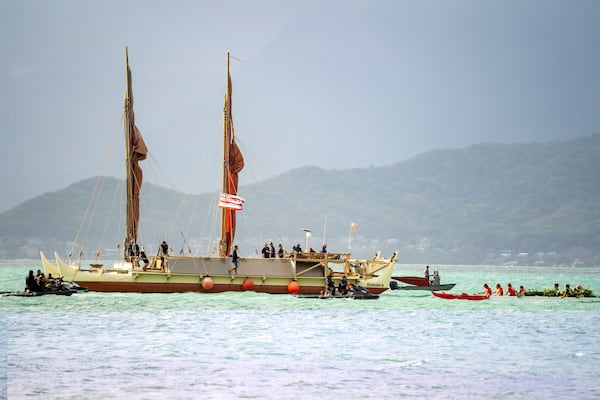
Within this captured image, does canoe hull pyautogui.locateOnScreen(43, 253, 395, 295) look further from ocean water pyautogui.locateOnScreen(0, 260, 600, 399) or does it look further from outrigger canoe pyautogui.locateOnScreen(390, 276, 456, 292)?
outrigger canoe pyautogui.locateOnScreen(390, 276, 456, 292)

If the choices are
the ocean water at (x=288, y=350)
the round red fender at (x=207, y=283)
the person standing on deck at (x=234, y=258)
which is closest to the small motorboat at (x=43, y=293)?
the ocean water at (x=288, y=350)

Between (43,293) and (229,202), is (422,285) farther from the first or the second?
(43,293)

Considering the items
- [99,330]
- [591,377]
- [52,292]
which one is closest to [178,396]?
[591,377]

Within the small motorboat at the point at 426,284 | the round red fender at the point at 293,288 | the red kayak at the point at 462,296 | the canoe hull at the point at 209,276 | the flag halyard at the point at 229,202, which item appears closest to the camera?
the canoe hull at the point at 209,276

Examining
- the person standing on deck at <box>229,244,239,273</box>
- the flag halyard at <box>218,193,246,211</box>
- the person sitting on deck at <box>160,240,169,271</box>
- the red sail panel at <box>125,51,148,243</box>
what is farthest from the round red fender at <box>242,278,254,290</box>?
the red sail panel at <box>125,51,148,243</box>

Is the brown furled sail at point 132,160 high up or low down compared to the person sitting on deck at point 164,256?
up

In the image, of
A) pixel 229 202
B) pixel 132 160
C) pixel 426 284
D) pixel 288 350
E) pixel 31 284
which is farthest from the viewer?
pixel 426 284

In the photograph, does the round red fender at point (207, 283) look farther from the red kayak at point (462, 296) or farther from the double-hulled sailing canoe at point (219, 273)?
the red kayak at point (462, 296)

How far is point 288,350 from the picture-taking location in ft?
119

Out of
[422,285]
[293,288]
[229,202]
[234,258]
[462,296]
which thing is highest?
[229,202]

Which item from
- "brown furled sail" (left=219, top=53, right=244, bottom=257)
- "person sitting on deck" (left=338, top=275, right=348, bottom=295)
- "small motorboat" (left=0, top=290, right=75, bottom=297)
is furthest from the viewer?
"brown furled sail" (left=219, top=53, right=244, bottom=257)

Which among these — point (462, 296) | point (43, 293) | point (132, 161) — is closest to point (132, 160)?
point (132, 161)

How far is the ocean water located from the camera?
27.4 meters

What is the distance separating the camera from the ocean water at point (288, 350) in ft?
89.8
